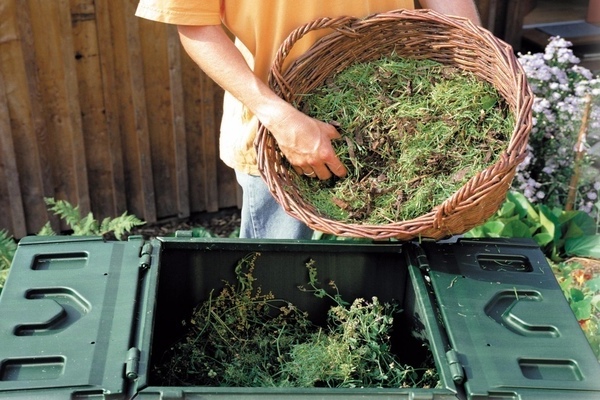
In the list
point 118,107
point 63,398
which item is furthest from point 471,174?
point 118,107

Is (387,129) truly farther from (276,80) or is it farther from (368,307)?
(368,307)

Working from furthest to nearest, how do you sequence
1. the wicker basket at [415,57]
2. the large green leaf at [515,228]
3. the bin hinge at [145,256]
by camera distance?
1. the large green leaf at [515,228]
2. the bin hinge at [145,256]
3. the wicker basket at [415,57]

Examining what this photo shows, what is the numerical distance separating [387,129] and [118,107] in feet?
6.72

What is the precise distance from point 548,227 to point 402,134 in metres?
1.54

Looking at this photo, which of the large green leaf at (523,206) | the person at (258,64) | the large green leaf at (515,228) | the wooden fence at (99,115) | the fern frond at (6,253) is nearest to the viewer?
the person at (258,64)

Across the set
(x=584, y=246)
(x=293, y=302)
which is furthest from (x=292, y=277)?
(x=584, y=246)

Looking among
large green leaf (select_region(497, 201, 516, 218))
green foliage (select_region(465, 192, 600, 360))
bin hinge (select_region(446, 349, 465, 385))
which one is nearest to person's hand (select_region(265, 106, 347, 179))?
bin hinge (select_region(446, 349, 465, 385))

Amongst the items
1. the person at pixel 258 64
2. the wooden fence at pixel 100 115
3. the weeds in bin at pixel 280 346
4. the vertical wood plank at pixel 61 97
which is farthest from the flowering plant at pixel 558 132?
the vertical wood plank at pixel 61 97

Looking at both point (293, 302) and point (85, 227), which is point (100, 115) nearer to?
point (85, 227)

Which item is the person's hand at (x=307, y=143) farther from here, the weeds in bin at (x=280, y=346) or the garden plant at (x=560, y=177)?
the garden plant at (x=560, y=177)

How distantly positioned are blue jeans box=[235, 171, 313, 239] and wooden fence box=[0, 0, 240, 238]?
63.5 inches

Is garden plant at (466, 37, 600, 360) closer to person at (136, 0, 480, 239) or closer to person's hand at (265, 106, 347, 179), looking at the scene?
person at (136, 0, 480, 239)

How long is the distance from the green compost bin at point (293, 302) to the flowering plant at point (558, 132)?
180 cm

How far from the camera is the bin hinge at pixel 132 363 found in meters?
1.69
